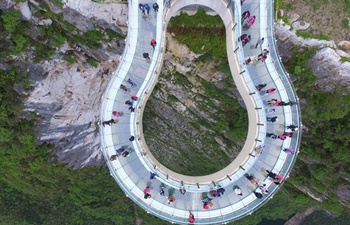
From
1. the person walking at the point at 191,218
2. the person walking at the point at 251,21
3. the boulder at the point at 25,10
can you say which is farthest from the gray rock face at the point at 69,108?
the person walking at the point at 191,218

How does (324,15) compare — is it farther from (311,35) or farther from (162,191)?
(162,191)

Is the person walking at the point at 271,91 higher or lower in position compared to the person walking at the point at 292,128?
higher

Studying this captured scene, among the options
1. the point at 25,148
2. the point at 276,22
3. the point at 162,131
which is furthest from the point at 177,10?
the point at 25,148

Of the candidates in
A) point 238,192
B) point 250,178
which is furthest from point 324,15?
point 238,192

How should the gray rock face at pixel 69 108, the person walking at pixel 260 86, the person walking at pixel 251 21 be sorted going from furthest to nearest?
the gray rock face at pixel 69 108
the person walking at pixel 260 86
the person walking at pixel 251 21

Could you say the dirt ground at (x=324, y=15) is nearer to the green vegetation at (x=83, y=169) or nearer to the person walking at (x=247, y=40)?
the green vegetation at (x=83, y=169)

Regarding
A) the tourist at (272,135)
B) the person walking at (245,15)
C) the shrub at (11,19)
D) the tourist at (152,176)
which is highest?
the person walking at (245,15)

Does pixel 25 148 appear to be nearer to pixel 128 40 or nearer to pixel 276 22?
pixel 128 40
